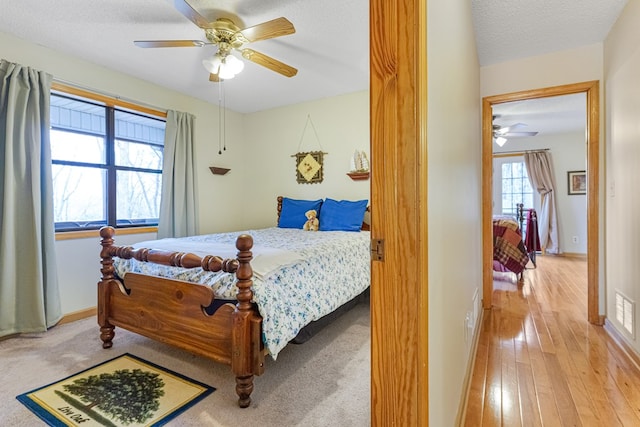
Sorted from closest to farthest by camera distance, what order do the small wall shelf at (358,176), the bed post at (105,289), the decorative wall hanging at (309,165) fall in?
1. the bed post at (105,289)
2. the small wall shelf at (358,176)
3. the decorative wall hanging at (309,165)

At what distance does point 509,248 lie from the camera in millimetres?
3855

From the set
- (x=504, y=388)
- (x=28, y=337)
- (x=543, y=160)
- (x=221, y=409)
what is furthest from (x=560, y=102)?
(x=28, y=337)

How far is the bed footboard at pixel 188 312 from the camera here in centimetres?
159

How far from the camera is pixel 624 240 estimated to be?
84.7 inches

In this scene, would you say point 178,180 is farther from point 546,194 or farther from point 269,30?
point 546,194

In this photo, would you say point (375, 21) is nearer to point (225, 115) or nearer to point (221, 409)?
point (221, 409)

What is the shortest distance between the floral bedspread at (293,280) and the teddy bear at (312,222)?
2.66 feet

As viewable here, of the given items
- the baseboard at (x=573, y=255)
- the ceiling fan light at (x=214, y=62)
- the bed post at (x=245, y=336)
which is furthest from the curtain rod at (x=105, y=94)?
the baseboard at (x=573, y=255)

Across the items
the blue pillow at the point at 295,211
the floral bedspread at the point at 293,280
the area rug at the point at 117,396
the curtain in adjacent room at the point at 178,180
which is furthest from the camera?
the blue pillow at the point at 295,211

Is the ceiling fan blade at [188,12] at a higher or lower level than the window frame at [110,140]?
higher

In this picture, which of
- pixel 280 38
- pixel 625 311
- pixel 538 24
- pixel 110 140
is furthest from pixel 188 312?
pixel 538 24

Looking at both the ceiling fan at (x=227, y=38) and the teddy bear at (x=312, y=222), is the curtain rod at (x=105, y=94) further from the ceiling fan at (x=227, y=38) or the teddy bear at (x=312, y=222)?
the teddy bear at (x=312, y=222)

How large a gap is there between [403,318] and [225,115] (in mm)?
4294

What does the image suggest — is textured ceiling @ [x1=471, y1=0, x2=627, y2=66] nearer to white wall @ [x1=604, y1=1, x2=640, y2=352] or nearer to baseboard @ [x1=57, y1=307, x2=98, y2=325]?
white wall @ [x1=604, y1=1, x2=640, y2=352]
